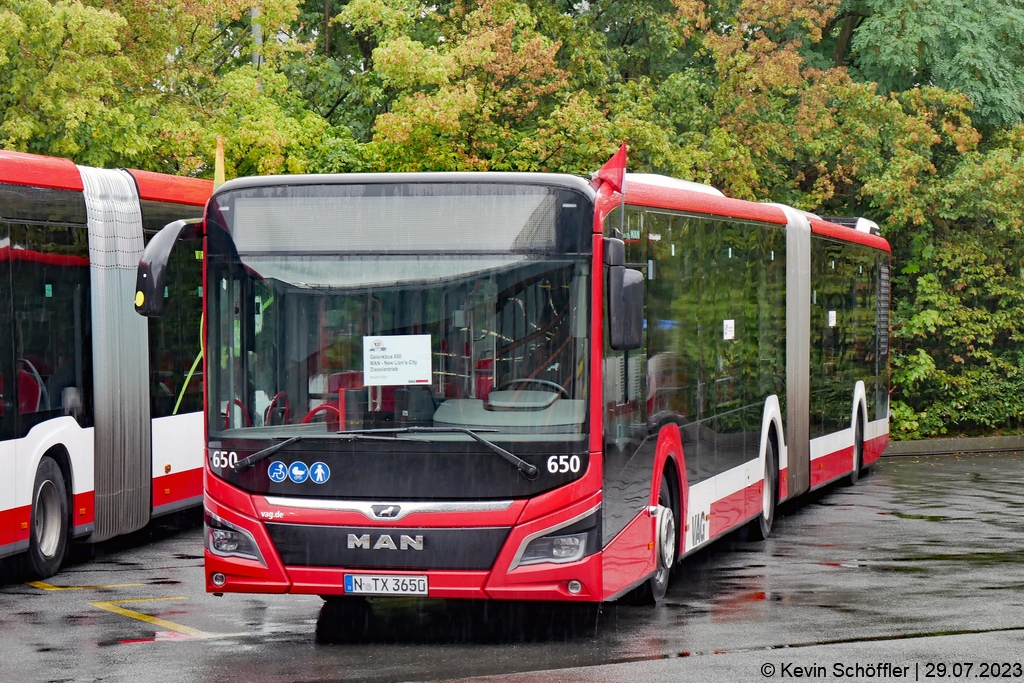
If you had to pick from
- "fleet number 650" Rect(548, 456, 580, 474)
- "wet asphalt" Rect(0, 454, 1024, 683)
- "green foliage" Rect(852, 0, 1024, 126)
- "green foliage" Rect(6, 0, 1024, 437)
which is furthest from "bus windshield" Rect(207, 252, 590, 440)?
"green foliage" Rect(852, 0, 1024, 126)

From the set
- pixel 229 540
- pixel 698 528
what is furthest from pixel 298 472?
pixel 698 528

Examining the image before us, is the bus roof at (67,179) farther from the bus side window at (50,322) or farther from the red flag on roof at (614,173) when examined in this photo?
the red flag on roof at (614,173)

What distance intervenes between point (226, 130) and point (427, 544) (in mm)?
15219

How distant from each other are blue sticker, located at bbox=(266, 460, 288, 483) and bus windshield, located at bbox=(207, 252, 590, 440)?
0.62ft

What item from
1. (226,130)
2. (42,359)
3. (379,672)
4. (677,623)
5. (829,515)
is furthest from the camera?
(226,130)

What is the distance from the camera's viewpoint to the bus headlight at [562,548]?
9.12m

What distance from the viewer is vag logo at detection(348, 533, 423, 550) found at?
30.0ft

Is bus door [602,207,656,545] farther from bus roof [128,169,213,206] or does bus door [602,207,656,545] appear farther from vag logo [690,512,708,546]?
bus roof [128,169,213,206]

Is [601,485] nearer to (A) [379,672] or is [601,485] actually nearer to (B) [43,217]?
(A) [379,672]

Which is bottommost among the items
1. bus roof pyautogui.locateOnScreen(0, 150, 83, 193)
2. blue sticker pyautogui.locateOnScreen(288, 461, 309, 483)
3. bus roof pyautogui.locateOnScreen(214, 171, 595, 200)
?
blue sticker pyautogui.locateOnScreen(288, 461, 309, 483)

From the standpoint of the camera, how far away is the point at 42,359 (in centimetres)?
1245

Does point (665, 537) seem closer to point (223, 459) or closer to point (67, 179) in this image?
point (223, 459)

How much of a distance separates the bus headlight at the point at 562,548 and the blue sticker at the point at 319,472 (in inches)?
49.2

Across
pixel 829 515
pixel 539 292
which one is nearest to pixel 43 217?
pixel 539 292
